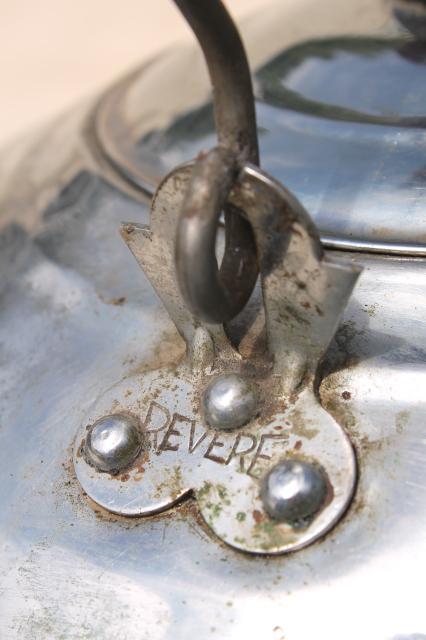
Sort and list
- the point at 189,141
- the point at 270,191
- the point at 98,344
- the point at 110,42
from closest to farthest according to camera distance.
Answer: the point at 270,191 < the point at 98,344 < the point at 189,141 < the point at 110,42

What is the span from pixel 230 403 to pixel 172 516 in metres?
0.07

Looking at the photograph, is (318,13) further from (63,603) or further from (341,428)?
(63,603)

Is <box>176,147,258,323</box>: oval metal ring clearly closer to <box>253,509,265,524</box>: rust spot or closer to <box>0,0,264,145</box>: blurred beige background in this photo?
<box>253,509,265,524</box>: rust spot

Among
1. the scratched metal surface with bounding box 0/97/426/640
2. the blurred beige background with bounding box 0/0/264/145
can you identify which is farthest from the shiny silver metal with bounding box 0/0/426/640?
the blurred beige background with bounding box 0/0/264/145

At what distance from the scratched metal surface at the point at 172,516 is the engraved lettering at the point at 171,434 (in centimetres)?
4

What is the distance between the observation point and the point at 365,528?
1.37 ft

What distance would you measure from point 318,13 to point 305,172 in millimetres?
269

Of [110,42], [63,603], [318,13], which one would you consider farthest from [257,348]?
[110,42]

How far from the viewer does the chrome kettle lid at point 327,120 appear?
0.54 m

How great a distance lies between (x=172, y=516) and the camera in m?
0.45

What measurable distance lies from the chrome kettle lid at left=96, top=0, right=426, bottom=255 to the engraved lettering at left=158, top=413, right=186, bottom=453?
0.17 meters

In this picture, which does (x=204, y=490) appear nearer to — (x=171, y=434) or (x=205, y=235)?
(x=171, y=434)

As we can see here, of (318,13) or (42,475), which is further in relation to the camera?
(318,13)

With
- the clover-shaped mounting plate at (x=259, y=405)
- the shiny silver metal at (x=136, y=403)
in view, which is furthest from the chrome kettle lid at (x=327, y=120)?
the clover-shaped mounting plate at (x=259, y=405)
